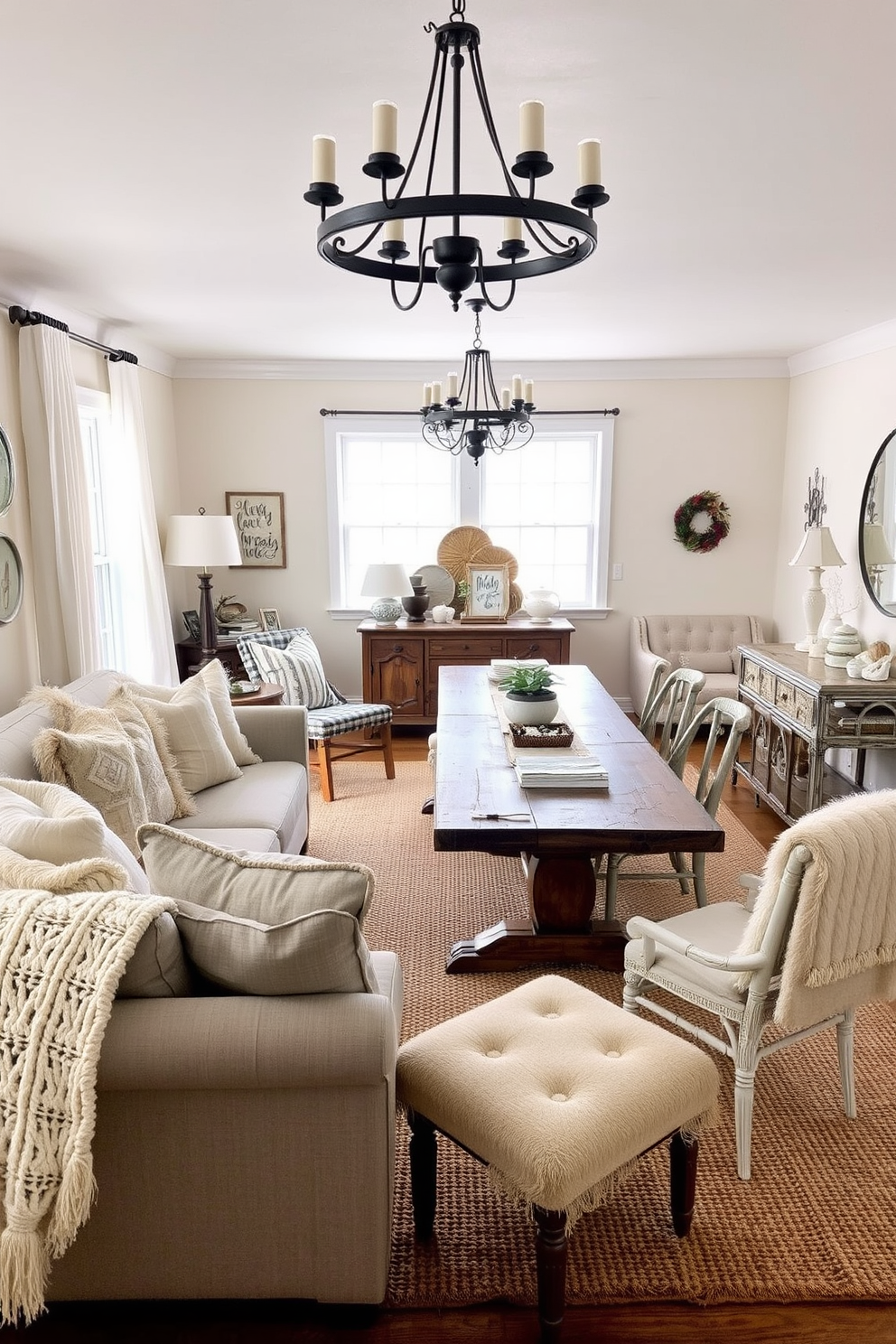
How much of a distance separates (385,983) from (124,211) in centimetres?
250

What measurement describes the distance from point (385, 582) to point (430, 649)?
0.55m

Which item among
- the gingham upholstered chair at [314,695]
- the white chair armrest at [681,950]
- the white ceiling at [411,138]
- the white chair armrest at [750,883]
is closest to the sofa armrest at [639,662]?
the gingham upholstered chair at [314,695]

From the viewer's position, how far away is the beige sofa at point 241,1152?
151 cm

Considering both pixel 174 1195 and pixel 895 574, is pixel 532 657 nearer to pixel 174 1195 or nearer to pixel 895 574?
pixel 895 574

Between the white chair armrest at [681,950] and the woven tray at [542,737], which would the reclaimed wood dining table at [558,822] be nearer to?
the woven tray at [542,737]

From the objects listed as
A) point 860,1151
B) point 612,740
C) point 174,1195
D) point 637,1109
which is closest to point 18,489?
point 612,740

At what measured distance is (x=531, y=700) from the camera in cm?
332

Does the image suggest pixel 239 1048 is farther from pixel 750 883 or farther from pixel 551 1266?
pixel 750 883

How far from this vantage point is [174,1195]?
5.18ft

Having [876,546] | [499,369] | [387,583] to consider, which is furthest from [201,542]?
[876,546]

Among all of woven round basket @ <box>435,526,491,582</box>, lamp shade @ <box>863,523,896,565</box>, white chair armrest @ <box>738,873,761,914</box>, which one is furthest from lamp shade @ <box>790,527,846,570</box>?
white chair armrest @ <box>738,873,761,914</box>

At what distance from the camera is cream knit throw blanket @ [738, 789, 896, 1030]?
1850 mm

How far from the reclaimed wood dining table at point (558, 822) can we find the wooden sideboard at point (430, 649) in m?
1.94

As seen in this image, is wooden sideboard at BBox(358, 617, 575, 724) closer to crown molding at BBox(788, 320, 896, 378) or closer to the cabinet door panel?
the cabinet door panel
